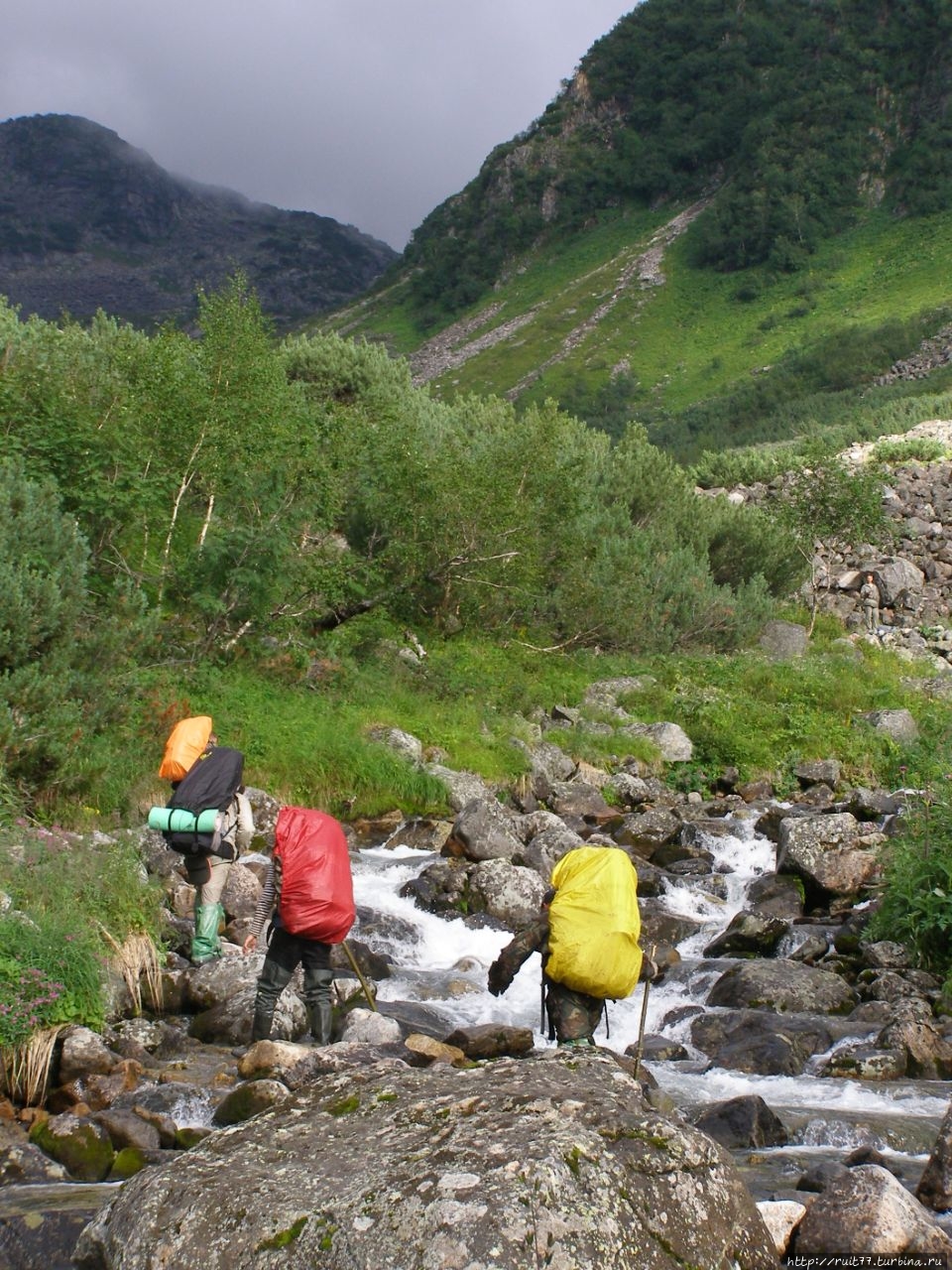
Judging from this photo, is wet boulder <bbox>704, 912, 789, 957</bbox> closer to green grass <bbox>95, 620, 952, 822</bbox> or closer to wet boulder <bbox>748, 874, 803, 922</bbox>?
wet boulder <bbox>748, 874, 803, 922</bbox>

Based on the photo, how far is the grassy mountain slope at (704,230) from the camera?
70250mm

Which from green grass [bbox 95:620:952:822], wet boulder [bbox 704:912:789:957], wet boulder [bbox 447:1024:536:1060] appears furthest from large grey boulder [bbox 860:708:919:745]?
wet boulder [bbox 447:1024:536:1060]

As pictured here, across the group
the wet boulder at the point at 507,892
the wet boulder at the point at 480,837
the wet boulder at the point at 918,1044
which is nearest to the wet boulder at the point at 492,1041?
the wet boulder at the point at 918,1044

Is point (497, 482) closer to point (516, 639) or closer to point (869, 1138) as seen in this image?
point (516, 639)

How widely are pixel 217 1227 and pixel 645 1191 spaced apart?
1491 millimetres

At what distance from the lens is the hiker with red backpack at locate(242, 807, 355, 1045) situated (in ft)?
23.2

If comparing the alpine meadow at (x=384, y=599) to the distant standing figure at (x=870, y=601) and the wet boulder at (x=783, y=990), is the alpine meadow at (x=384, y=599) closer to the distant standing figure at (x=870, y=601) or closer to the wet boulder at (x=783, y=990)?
the distant standing figure at (x=870, y=601)

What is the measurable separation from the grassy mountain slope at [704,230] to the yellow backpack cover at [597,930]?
140ft

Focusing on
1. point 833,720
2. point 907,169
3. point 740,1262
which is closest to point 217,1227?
point 740,1262

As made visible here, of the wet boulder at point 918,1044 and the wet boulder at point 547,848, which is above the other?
the wet boulder at point 547,848

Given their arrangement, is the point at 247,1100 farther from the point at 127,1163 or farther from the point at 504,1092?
the point at 504,1092

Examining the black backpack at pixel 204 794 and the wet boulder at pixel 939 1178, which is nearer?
the wet boulder at pixel 939 1178

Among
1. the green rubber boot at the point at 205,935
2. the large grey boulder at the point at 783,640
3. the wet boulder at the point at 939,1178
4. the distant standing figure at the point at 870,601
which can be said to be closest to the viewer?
the wet boulder at the point at 939,1178

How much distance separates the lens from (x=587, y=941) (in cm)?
652
